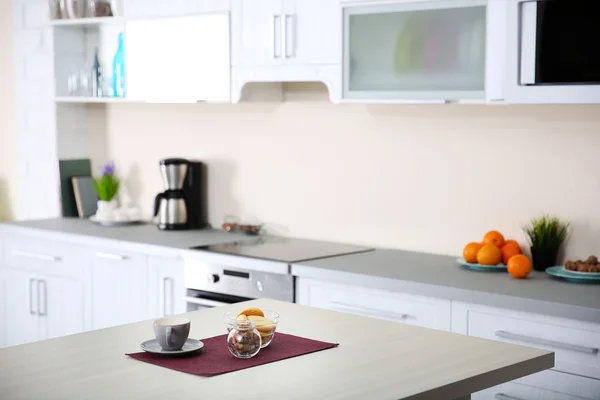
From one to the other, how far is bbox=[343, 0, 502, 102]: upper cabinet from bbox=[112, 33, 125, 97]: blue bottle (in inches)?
61.7

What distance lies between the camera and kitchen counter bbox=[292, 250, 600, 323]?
3123 mm

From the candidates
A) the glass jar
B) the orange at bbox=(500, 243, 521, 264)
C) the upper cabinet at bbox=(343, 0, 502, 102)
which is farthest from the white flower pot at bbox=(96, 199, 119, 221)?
the glass jar

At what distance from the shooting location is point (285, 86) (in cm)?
468

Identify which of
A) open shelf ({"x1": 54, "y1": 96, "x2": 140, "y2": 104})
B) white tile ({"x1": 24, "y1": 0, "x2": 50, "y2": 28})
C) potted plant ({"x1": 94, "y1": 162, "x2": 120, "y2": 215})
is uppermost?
white tile ({"x1": 24, "y1": 0, "x2": 50, "y2": 28})

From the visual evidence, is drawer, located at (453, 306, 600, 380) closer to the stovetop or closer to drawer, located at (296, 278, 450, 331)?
drawer, located at (296, 278, 450, 331)

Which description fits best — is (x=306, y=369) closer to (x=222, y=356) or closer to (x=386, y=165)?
(x=222, y=356)

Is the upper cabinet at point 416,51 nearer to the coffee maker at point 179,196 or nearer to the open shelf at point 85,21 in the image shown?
the coffee maker at point 179,196

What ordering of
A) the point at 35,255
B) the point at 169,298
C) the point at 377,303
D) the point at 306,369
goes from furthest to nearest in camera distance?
the point at 35,255 < the point at 169,298 < the point at 377,303 < the point at 306,369

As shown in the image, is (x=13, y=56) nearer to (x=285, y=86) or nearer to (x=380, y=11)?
(x=285, y=86)

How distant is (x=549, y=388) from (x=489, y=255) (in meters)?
0.69

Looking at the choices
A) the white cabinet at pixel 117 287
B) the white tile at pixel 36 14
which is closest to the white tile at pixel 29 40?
the white tile at pixel 36 14

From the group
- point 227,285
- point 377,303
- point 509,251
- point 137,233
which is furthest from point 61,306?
point 509,251

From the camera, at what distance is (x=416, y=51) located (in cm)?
378

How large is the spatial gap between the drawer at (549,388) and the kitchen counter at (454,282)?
212mm
